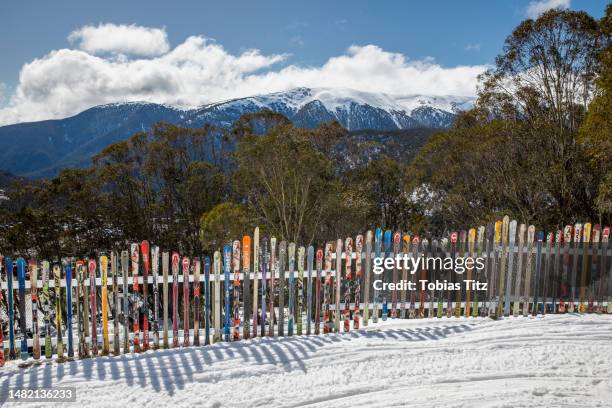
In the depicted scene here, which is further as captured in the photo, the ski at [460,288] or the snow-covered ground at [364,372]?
the ski at [460,288]

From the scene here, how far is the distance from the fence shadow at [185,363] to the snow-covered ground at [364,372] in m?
0.01

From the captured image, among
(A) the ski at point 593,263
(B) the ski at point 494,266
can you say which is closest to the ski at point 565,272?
(A) the ski at point 593,263

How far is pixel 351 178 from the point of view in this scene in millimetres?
25672

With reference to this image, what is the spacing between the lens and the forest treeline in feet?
47.5

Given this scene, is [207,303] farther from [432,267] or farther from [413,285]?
[432,267]

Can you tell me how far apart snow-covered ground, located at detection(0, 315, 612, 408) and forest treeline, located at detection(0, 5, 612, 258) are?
805 centimetres

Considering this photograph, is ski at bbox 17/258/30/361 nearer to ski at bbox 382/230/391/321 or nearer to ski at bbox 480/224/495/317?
ski at bbox 382/230/391/321

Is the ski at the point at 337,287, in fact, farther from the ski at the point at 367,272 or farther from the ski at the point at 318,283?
the ski at the point at 367,272

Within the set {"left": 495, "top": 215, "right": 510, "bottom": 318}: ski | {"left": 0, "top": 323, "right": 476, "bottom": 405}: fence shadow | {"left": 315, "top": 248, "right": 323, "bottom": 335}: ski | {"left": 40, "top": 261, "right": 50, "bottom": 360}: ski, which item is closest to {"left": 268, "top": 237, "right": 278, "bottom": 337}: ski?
{"left": 0, "top": 323, "right": 476, "bottom": 405}: fence shadow

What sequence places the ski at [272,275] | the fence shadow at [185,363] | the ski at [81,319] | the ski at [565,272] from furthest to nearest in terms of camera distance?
1. the ski at [565,272]
2. the ski at [272,275]
3. the ski at [81,319]
4. the fence shadow at [185,363]

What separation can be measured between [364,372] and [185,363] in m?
2.14

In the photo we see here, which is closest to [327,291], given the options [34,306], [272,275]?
[272,275]

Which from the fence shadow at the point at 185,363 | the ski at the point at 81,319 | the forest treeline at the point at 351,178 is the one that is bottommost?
the fence shadow at the point at 185,363

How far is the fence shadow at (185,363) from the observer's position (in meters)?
4.53
